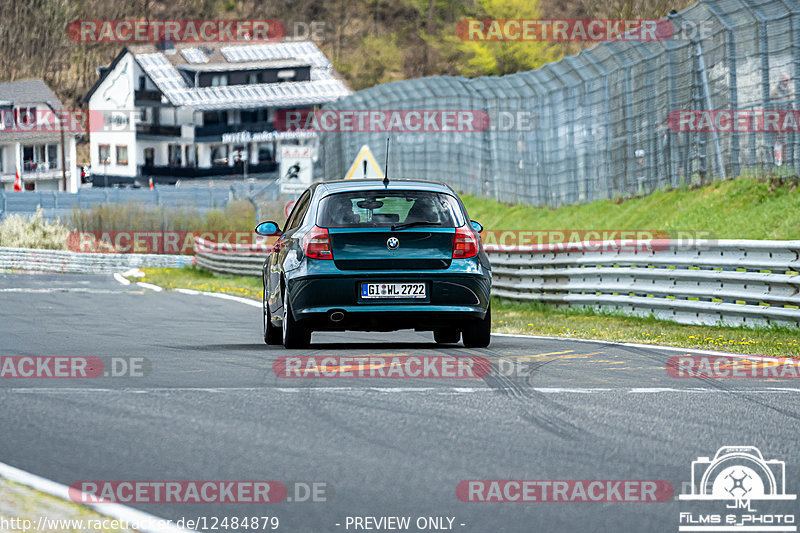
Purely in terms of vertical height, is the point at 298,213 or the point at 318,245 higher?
the point at 298,213

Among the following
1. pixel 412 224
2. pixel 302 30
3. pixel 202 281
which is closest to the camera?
pixel 412 224

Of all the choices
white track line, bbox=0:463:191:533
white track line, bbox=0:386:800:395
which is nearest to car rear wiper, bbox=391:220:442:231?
white track line, bbox=0:386:800:395

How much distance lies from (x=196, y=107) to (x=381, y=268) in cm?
9265

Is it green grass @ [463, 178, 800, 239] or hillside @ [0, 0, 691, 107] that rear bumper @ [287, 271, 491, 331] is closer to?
green grass @ [463, 178, 800, 239]

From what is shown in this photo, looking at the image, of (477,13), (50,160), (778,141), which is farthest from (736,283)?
(477,13)

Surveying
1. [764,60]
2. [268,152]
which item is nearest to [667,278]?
[764,60]

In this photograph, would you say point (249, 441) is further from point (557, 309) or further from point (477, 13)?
point (477, 13)

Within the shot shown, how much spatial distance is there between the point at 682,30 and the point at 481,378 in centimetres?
1675

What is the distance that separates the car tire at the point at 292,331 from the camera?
11.6 meters

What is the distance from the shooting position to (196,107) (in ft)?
334

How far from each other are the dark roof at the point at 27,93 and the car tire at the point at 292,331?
84981 mm

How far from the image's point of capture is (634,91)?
26734 mm

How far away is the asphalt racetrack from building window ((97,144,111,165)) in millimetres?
94279

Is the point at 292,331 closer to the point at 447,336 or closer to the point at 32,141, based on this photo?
the point at 447,336
